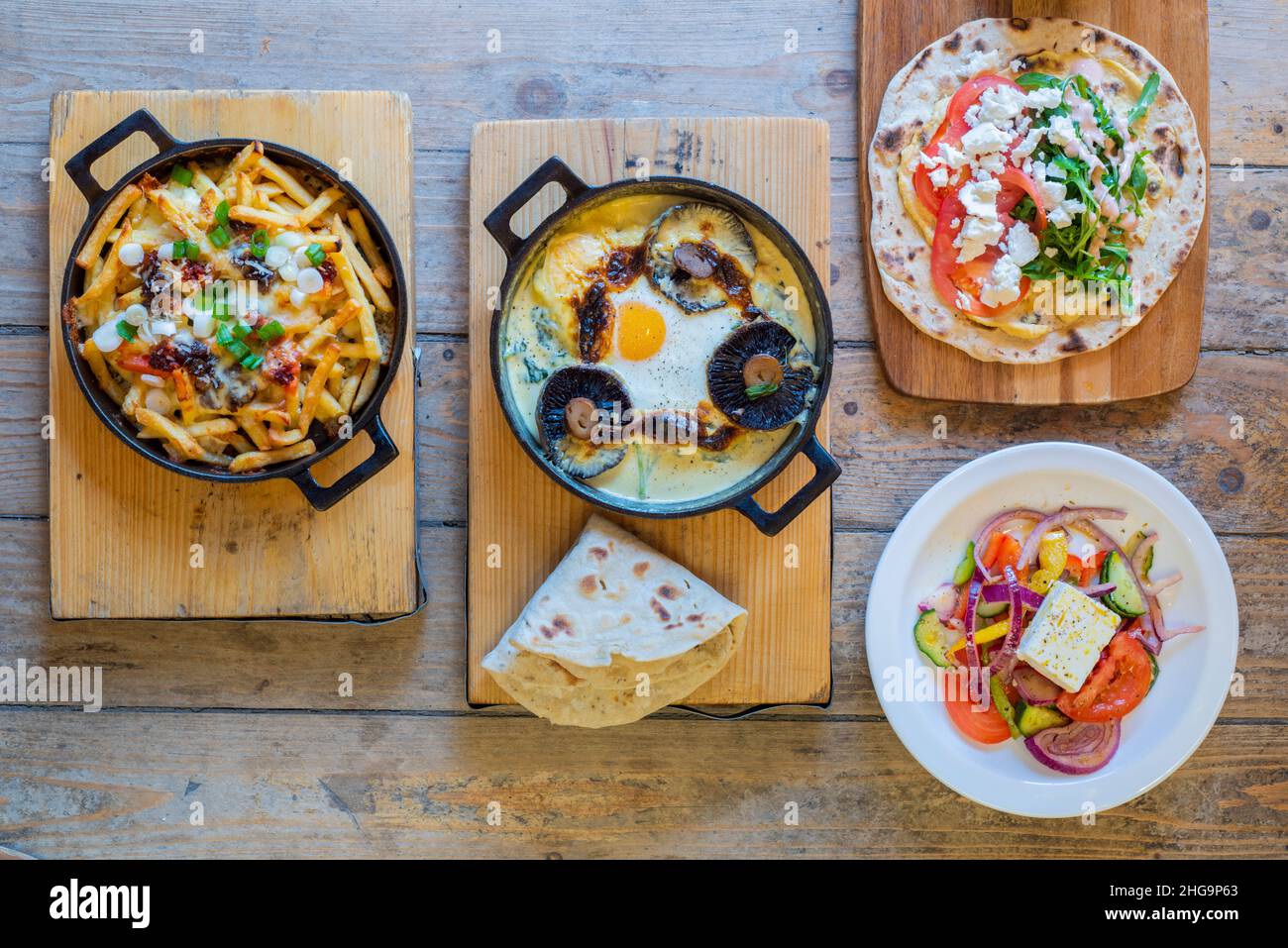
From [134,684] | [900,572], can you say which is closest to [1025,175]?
[900,572]

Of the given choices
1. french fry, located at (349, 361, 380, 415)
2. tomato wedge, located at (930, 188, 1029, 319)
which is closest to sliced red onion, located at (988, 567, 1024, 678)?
tomato wedge, located at (930, 188, 1029, 319)

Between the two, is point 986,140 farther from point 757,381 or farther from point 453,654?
point 453,654

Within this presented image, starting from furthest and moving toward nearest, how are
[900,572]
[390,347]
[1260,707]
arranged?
[1260,707] → [900,572] → [390,347]

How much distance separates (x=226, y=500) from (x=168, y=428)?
16.8 inches

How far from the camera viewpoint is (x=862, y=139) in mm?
3188

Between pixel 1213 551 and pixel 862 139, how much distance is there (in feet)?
5.51

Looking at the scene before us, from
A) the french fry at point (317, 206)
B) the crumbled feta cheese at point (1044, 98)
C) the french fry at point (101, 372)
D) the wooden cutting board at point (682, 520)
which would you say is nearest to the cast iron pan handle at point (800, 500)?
the wooden cutting board at point (682, 520)

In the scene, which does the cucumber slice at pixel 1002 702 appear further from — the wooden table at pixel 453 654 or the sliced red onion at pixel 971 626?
the wooden table at pixel 453 654

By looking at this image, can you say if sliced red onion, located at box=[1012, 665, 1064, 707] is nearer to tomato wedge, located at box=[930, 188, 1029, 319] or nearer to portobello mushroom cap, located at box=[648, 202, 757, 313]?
tomato wedge, located at box=[930, 188, 1029, 319]

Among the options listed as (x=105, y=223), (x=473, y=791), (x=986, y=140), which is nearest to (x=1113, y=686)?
(x=986, y=140)

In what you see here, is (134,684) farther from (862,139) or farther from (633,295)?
(862,139)

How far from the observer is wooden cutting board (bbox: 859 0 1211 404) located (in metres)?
3.19

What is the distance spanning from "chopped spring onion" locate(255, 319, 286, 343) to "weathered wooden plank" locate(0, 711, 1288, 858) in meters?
1.24

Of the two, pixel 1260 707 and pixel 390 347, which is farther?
pixel 1260 707
